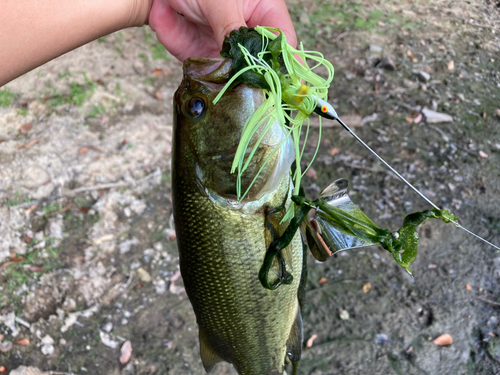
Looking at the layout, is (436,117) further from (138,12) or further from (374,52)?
(138,12)

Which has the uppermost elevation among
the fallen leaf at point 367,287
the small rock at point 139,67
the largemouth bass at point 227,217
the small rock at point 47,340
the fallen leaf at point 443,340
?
the largemouth bass at point 227,217

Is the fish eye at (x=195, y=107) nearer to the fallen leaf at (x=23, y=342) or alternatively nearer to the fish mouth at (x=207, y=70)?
the fish mouth at (x=207, y=70)

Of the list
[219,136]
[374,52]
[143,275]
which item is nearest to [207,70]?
[219,136]

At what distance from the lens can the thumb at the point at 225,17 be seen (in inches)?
70.7

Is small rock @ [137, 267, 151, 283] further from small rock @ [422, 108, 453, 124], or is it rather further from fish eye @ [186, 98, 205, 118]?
small rock @ [422, 108, 453, 124]

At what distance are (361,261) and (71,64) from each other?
4.72 metres

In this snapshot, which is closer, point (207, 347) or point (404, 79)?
point (207, 347)

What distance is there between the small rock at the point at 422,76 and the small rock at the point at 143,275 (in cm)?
475

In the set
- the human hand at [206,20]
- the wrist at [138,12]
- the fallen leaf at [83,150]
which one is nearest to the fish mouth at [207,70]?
the human hand at [206,20]

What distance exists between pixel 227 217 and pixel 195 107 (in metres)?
0.51

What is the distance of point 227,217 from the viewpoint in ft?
5.56

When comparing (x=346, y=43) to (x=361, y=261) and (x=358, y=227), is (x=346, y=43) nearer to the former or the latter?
(x=361, y=261)

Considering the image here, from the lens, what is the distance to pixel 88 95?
501 cm

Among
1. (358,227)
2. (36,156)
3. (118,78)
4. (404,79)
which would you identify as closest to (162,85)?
(118,78)
